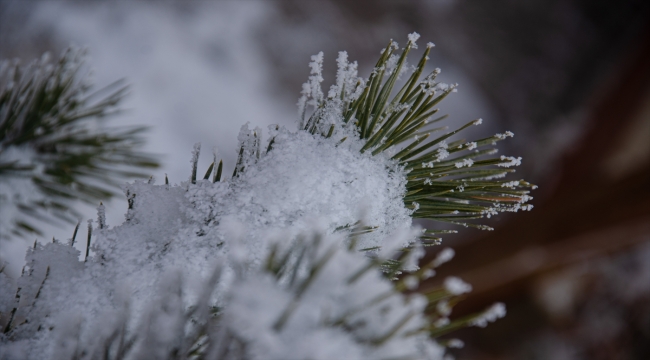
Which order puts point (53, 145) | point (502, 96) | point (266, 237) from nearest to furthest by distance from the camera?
1. point (266, 237)
2. point (53, 145)
3. point (502, 96)

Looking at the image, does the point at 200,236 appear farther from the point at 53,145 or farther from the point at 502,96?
the point at 502,96

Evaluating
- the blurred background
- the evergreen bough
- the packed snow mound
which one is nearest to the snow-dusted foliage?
the packed snow mound

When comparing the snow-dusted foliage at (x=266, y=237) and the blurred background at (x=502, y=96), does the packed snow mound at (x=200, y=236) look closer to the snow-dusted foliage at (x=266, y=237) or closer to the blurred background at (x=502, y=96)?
the snow-dusted foliage at (x=266, y=237)

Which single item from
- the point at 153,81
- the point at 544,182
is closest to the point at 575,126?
the point at 544,182

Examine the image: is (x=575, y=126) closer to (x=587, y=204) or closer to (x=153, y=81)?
(x=587, y=204)

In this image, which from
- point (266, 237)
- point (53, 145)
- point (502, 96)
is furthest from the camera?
point (502, 96)

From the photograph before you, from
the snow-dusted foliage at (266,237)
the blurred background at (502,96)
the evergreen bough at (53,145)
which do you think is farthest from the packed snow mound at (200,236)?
the blurred background at (502,96)

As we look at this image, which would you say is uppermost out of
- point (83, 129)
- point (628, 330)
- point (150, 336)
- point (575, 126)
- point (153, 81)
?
point (575, 126)

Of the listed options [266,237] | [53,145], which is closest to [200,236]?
[266,237]
